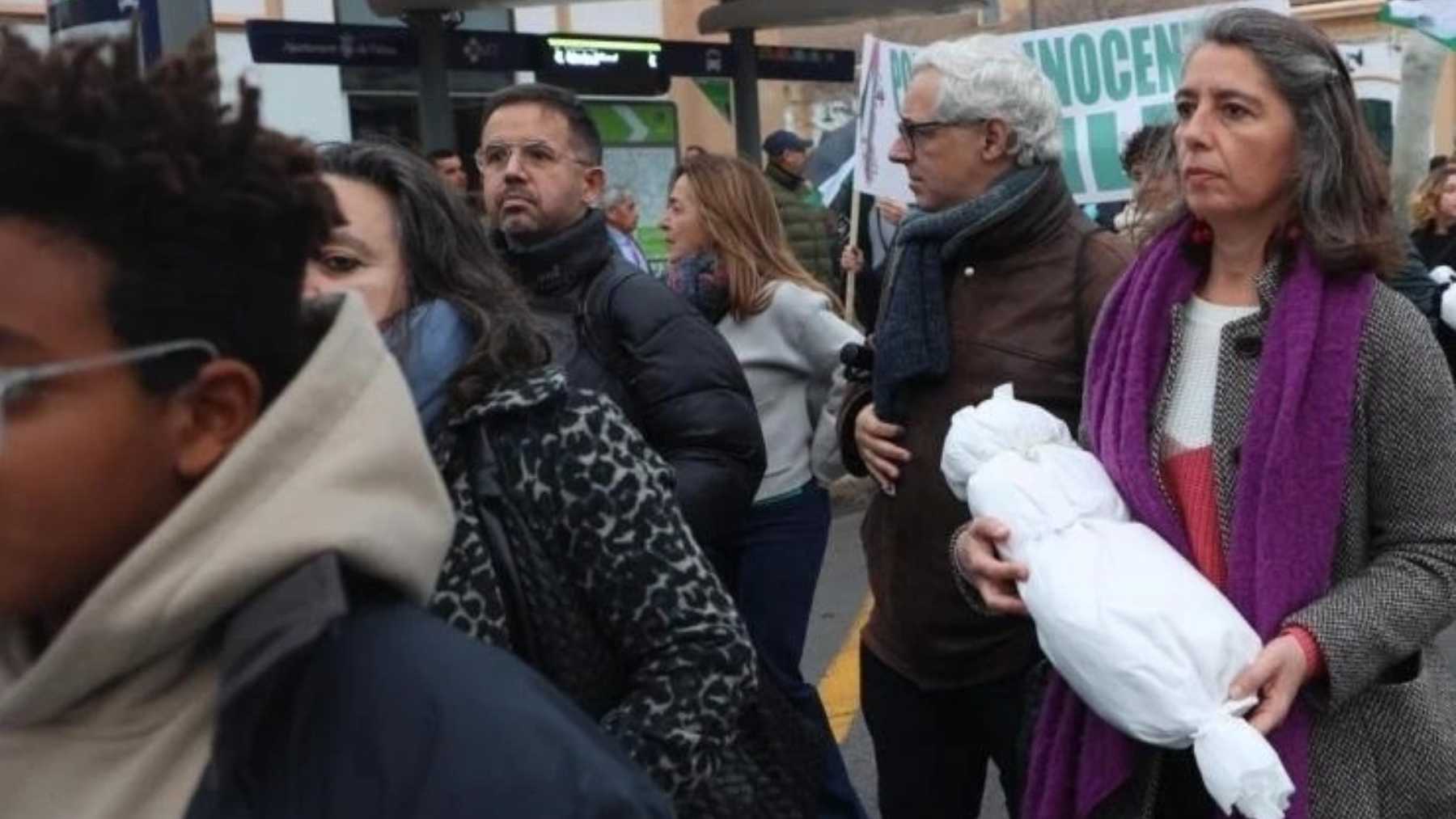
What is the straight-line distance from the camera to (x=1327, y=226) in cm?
232

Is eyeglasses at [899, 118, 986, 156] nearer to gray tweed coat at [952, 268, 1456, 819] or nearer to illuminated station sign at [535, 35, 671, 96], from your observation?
gray tweed coat at [952, 268, 1456, 819]

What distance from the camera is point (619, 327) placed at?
312cm

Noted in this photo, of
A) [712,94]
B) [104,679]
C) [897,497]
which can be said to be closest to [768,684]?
[897,497]

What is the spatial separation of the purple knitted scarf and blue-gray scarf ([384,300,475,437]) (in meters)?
0.83

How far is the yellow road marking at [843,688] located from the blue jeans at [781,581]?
91cm

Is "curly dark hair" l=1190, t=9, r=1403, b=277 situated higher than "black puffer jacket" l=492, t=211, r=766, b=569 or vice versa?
"curly dark hair" l=1190, t=9, r=1403, b=277

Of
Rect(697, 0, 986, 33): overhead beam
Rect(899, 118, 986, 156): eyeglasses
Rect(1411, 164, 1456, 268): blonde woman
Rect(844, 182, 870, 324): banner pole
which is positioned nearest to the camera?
Rect(899, 118, 986, 156): eyeglasses

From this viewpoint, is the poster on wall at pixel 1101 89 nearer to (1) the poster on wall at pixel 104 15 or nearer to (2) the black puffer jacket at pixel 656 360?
(1) the poster on wall at pixel 104 15

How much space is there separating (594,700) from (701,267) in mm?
2798

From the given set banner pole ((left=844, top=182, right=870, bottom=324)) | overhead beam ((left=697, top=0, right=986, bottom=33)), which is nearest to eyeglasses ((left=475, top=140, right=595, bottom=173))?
banner pole ((left=844, top=182, right=870, bottom=324))

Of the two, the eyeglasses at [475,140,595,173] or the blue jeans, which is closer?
the eyeglasses at [475,140,595,173]

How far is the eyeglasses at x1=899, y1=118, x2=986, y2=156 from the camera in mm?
3164

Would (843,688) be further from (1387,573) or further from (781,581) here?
(1387,573)

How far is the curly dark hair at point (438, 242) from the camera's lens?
237cm
